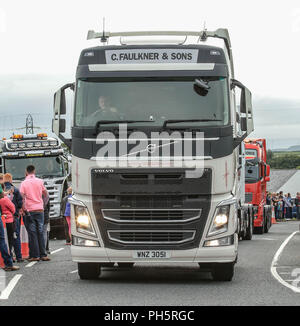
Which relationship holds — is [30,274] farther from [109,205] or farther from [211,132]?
[211,132]

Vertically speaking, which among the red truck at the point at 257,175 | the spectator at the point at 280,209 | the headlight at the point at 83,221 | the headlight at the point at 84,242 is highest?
the headlight at the point at 83,221

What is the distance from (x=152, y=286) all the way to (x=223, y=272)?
126cm

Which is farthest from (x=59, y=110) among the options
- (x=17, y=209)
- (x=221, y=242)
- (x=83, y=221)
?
(x=17, y=209)

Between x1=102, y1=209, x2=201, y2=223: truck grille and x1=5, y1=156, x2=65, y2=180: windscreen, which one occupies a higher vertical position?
x1=102, y1=209, x2=201, y2=223: truck grille

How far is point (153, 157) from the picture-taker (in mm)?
11797

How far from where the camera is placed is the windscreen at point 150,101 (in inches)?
470

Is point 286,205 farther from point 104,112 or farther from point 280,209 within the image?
point 104,112

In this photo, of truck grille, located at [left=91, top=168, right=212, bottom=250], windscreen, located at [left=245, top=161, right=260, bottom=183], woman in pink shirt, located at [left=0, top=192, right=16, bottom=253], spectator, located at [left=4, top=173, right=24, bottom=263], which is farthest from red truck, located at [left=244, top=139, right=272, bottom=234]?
truck grille, located at [left=91, top=168, right=212, bottom=250]

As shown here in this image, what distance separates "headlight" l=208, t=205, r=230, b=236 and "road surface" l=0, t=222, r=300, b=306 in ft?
2.71

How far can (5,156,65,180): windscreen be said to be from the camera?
26891 mm

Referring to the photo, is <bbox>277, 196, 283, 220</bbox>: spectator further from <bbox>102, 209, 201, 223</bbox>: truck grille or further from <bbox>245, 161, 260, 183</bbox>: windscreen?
<bbox>102, 209, 201, 223</bbox>: truck grille

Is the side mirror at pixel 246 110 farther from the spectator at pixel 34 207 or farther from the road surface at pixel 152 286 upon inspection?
the spectator at pixel 34 207

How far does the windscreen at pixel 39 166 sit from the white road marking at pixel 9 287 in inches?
532

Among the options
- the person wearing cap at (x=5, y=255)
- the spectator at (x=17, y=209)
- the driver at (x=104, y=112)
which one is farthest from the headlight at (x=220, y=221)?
the spectator at (x=17, y=209)
